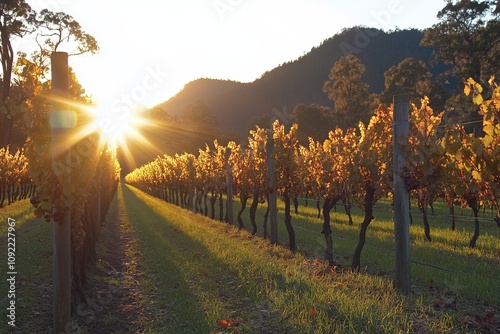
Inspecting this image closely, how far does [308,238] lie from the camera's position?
12.9 meters

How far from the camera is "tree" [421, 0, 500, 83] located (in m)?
33.6

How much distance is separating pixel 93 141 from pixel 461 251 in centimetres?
947

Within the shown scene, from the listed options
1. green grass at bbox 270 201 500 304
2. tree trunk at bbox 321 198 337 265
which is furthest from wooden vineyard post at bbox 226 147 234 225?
tree trunk at bbox 321 198 337 265

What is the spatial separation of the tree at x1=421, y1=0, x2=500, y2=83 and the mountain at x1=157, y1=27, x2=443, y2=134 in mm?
75904

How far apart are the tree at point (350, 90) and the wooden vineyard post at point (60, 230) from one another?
5321cm

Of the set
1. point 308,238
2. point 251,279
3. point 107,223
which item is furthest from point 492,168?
point 107,223

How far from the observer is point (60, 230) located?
4.86 metres

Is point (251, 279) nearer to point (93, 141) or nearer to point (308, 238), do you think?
point (93, 141)

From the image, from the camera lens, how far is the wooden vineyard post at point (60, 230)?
481 cm

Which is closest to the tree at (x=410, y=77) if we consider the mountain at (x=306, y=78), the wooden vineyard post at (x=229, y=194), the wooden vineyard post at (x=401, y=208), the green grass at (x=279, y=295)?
the wooden vineyard post at (x=229, y=194)

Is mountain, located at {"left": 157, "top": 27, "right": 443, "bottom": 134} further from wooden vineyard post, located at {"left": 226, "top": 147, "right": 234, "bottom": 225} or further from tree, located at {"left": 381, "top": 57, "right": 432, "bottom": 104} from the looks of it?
wooden vineyard post, located at {"left": 226, "top": 147, "right": 234, "bottom": 225}

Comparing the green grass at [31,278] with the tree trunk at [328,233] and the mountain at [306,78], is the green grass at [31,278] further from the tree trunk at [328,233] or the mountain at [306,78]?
the mountain at [306,78]

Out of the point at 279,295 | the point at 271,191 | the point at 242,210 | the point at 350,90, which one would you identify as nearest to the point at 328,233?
the point at 271,191

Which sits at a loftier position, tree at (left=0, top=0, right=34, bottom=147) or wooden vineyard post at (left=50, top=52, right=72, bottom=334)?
tree at (left=0, top=0, right=34, bottom=147)
